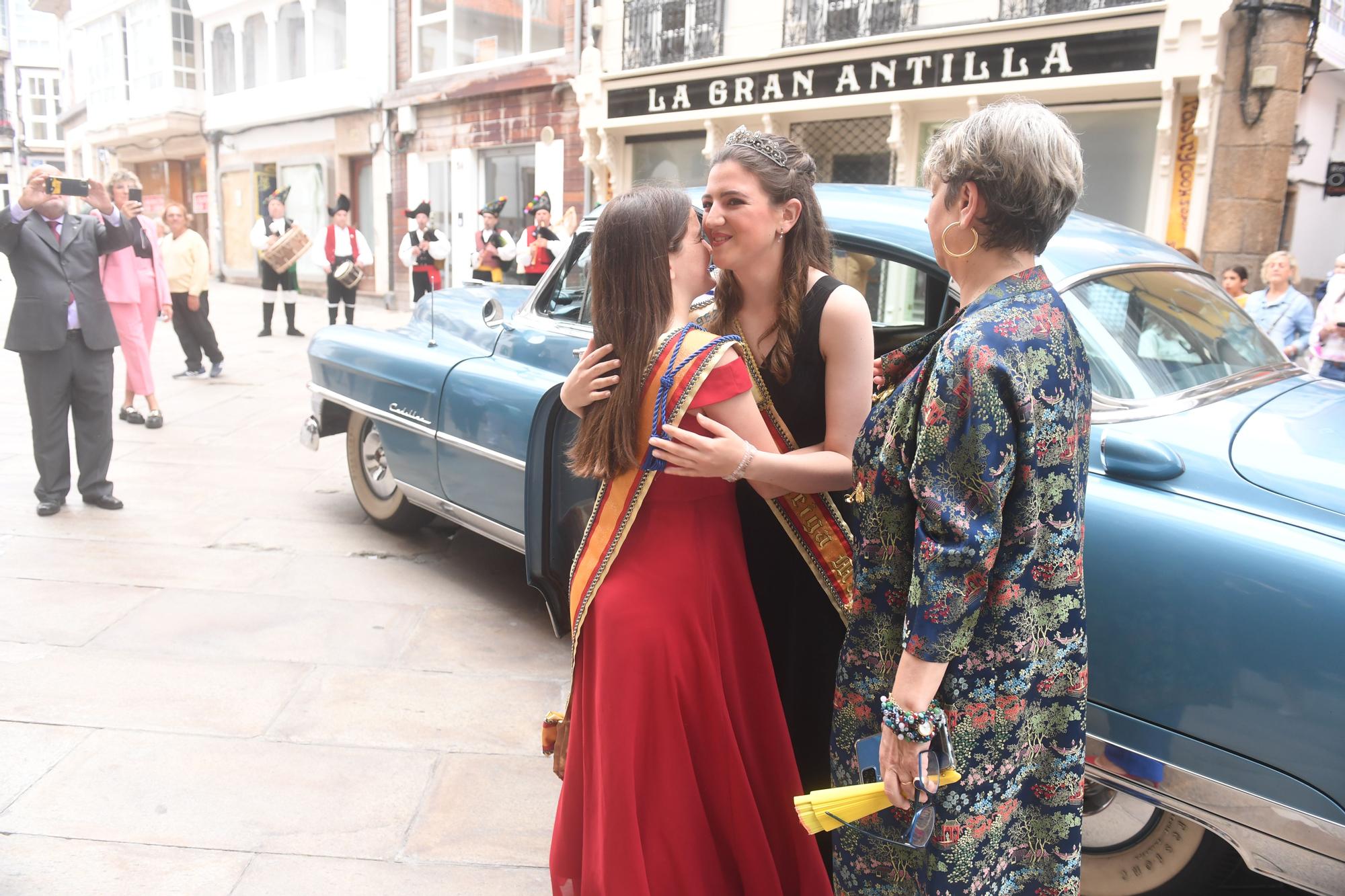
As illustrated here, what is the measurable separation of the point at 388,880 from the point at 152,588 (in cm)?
271

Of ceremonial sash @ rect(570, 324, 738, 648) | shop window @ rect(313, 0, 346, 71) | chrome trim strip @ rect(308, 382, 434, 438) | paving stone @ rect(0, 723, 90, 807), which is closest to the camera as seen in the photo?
ceremonial sash @ rect(570, 324, 738, 648)

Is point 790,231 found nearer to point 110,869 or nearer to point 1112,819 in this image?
point 1112,819

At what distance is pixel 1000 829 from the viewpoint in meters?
1.69

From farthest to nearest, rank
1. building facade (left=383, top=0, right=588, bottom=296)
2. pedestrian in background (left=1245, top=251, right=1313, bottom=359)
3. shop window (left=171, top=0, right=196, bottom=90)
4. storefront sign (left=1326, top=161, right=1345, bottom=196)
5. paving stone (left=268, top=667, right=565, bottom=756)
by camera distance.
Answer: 1. shop window (left=171, top=0, right=196, bottom=90)
2. building facade (left=383, top=0, right=588, bottom=296)
3. storefront sign (left=1326, top=161, right=1345, bottom=196)
4. pedestrian in background (left=1245, top=251, right=1313, bottom=359)
5. paving stone (left=268, top=667, right=565, bottom=756)

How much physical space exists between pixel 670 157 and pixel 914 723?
572 inches

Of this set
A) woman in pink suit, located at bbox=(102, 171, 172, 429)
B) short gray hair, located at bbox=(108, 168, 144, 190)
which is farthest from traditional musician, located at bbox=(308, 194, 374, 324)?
short gray hair, located at bbox=(108, 168, 144, 190)

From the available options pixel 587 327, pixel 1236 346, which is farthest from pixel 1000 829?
pixel 587 327

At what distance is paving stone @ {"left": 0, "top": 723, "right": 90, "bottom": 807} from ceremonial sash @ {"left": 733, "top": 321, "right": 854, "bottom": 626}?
2.52m

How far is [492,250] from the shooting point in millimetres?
12094

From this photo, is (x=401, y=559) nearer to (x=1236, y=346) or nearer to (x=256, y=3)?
(x=1236, y=346)

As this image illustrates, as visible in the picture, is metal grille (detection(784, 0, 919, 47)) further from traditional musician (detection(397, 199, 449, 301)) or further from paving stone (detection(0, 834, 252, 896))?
paving stone (detection(0, 834, 252, 896))

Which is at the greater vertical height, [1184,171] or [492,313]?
[1184,171]

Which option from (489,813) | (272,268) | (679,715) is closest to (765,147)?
(679,715)

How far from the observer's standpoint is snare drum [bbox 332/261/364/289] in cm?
1304
